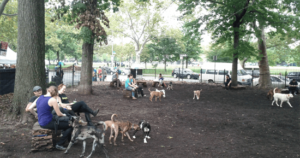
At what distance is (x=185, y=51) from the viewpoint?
124ft

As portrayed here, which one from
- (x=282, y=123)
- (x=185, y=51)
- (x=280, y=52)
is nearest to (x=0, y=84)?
(x=282, y=123)

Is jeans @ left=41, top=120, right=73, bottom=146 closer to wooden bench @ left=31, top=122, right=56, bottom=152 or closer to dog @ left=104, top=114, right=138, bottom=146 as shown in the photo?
wooden bench @ left=31, top=122, right=56, bottom=152

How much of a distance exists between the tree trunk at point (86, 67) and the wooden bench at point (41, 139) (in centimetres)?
705

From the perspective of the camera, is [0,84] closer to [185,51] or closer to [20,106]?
[20,106]

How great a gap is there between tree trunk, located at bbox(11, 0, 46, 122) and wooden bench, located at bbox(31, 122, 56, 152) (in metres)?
2.04

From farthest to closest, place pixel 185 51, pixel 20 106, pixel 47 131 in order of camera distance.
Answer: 1. pixel 185 51
2. pixel 20 106
3. pixel 47 131

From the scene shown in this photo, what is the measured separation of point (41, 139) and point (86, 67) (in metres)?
7.25

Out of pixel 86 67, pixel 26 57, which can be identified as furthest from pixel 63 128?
pixel 86 67

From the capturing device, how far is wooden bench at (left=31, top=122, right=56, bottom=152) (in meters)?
4.02

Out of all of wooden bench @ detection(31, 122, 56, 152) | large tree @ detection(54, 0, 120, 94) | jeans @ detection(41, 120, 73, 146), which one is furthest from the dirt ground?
large tree @ detection(54, 0, 120, 94)

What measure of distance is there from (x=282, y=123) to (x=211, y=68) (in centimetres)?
1577

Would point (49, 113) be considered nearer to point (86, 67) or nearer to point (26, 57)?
point (26, 57)

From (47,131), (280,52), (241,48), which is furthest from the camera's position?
(280,52)

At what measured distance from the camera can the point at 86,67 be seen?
10.9 meters
